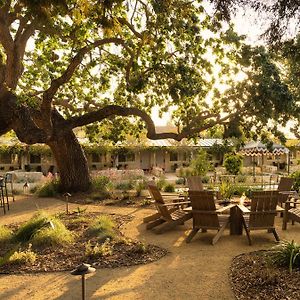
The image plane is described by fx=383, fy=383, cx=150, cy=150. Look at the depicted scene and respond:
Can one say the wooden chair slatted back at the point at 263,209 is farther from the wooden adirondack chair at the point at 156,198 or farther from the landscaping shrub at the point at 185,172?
the landscaping shrub at the point at 185,172

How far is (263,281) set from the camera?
5.23 meters

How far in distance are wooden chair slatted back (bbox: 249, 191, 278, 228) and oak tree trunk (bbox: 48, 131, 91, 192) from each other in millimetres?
9656

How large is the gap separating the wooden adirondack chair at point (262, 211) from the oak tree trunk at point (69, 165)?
31.5 ft

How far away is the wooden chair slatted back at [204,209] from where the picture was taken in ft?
26.0

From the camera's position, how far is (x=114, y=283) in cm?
564

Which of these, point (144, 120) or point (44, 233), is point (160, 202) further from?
point (144, 120)

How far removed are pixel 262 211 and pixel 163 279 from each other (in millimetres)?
3189

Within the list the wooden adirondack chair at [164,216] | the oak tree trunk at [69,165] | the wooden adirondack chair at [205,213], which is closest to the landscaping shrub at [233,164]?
the oak tree trunk at [69,165]

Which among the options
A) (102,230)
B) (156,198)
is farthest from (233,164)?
(102,230)

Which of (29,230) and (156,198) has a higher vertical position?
(156,198)

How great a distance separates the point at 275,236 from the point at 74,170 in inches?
404

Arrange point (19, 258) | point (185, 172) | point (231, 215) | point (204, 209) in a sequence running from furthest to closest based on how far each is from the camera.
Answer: point (185, 172)
point (231, 215)
point (204, 209)
point (19, 258)

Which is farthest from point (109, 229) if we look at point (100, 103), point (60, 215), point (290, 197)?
point (100, 103)

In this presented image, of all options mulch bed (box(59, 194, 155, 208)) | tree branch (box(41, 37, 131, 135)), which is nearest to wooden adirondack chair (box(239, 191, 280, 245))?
mulch bed (box(59, 194, 155, 208))
